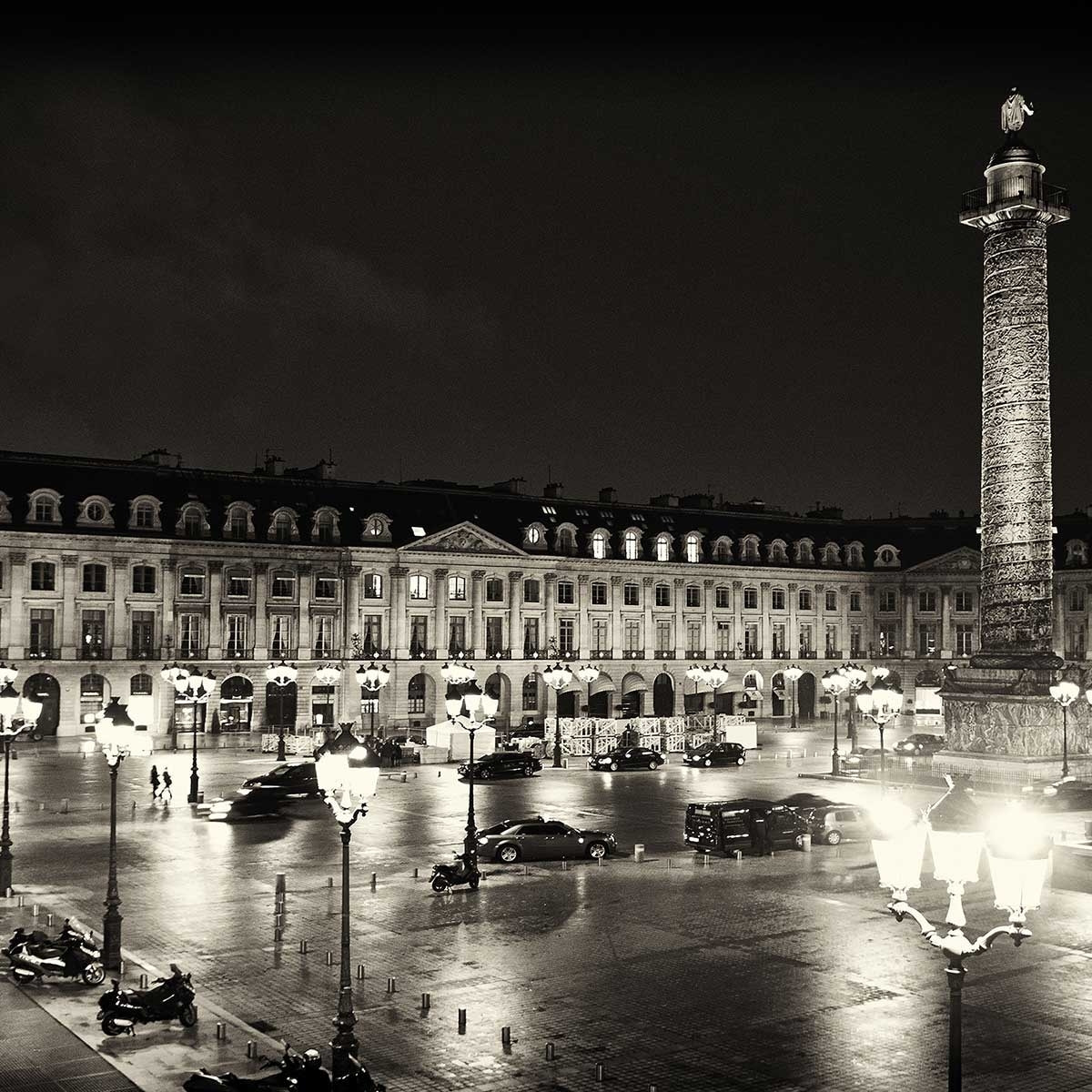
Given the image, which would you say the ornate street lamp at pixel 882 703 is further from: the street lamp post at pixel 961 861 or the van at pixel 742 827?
the street lamp post at pixel 961 861

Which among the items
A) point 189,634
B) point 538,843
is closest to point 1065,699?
point 538,843

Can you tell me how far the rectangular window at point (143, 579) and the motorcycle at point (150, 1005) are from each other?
63.5m

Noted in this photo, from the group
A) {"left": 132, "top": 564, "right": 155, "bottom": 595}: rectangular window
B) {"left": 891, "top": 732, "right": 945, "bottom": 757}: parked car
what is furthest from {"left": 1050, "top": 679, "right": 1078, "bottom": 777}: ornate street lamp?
{"left": 132, "top": 564, "right": 155, "bottom": 595}: rectangular window

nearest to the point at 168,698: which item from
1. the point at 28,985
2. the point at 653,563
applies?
the point at 653,563

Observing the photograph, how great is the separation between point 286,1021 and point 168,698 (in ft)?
204

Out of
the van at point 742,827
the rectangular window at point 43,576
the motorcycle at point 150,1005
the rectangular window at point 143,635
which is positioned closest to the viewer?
the motorcycle at point 150,1005

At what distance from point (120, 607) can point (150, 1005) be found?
63427 mm

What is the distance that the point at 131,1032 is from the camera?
66.7 feet

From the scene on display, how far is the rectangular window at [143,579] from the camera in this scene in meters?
81.9

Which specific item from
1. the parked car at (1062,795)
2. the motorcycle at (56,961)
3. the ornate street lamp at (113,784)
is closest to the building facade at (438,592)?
the parked car at (1062,795)

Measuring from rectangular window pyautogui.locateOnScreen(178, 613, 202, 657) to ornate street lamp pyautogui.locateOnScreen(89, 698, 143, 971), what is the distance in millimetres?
56769

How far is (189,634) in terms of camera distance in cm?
8331

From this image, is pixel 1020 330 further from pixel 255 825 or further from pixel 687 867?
pixel 255 825

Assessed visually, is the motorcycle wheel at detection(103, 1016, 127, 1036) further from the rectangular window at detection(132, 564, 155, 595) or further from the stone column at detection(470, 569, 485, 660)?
the stone column at detection(470, 569, 485, 660)
